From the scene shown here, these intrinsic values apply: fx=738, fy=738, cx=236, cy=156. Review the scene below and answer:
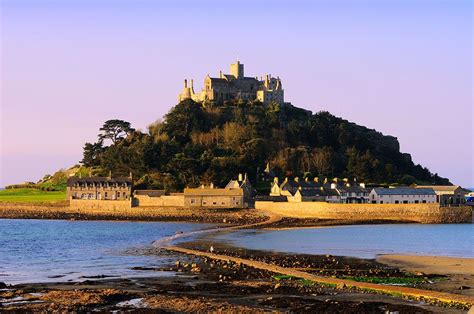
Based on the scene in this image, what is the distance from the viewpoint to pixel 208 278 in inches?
1145

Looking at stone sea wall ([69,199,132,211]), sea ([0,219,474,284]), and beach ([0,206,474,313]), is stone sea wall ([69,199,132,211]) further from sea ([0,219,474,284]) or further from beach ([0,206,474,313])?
beach ([0,206,474,313])

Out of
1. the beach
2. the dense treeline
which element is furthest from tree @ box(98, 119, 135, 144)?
the beach

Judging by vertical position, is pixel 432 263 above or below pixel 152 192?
below

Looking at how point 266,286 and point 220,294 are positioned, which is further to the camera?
point 266,286

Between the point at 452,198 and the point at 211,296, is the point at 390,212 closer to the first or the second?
the point at 452,198

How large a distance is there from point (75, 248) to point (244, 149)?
160 feet

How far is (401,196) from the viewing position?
75000 millimetres

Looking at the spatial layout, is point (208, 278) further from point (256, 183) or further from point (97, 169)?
point (97, 169)

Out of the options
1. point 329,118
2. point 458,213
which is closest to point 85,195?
point 329,118

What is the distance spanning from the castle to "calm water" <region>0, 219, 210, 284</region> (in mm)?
40831

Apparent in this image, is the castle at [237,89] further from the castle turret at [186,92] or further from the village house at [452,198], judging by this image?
the village house at [452,198]

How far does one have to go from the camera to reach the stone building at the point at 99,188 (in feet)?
287

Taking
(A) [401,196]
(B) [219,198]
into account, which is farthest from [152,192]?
(A) [401,196]

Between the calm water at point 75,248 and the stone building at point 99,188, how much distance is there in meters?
14.5
